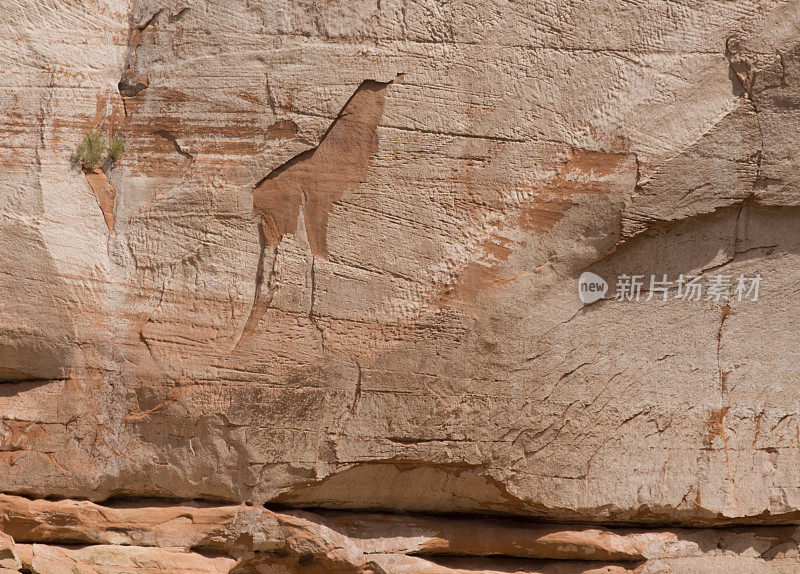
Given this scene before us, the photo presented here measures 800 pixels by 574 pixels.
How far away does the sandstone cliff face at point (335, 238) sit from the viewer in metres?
3.03

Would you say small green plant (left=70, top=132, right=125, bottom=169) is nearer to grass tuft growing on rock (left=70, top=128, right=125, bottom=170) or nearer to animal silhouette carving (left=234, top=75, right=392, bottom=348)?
grass tuft growing on rock (left=70, top=128, right=125, bottom=170)

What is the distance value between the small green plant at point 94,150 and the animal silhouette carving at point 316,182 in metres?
0.61

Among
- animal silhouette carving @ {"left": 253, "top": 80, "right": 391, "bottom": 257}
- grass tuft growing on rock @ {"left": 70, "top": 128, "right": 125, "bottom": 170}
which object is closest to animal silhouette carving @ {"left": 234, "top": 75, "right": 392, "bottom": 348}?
animal silhouette carving @ {"left": 253, "top": 80, "right": 391, "bottom": 257}

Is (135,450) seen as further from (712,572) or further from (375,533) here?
(712,572)

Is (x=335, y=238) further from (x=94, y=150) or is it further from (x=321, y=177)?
(x=94, y=150)

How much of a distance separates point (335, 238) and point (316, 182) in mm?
245

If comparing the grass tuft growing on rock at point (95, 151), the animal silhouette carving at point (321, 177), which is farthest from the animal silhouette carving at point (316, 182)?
the grass tuft growing on rock at point (95, 151)

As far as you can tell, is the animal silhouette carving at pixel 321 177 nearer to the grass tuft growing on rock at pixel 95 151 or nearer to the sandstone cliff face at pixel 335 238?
the sandstone cliff face at pixel 335 238

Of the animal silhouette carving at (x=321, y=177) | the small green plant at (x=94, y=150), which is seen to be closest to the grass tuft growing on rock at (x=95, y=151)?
the small green plant at (x=94, y=150)

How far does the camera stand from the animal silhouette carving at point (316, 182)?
306 centimetres

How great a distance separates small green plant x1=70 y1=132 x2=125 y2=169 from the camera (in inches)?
120

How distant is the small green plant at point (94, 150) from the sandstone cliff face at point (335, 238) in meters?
0.04

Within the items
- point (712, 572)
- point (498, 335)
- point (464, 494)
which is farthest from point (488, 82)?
point (712, 572)

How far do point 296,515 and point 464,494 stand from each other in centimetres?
74
